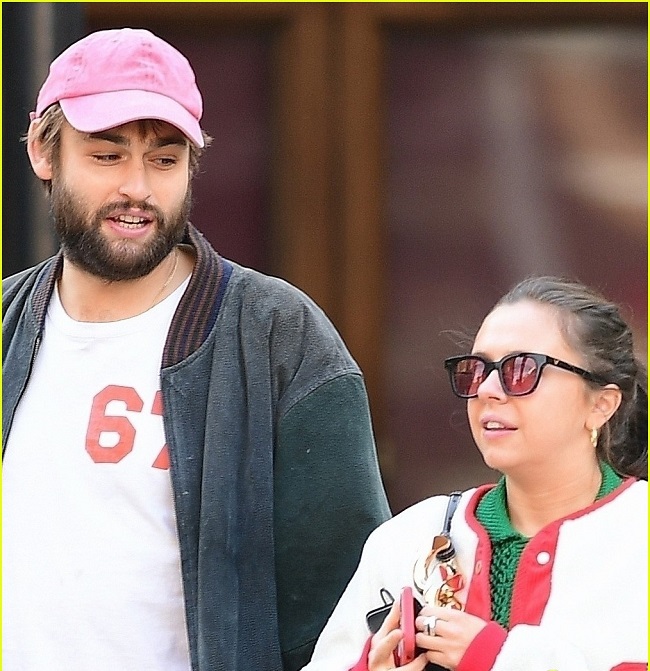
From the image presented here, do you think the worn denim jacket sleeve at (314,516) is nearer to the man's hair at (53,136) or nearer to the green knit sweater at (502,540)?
the green knit sweater at (502,540)

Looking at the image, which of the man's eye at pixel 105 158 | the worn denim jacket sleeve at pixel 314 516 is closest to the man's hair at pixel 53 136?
the man's eye at pixel 105 158

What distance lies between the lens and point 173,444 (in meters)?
2.71

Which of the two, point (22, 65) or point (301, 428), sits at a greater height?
point (22, 65)

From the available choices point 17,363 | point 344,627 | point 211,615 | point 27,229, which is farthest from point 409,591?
point 27,229

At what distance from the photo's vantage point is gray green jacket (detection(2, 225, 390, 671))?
2674mm

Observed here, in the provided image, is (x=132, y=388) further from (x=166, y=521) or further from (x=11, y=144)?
(x=11, y=144)

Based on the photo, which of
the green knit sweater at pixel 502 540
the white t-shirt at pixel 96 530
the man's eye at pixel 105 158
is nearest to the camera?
the green knit sweater at pixel 502 540

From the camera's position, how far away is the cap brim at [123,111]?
2.74 meters

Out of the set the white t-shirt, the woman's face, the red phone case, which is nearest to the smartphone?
the red phone case

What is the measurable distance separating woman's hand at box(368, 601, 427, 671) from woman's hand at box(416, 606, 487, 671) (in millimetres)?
24

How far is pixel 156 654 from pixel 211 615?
0.40 ft

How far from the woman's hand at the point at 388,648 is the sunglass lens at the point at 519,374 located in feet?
1.22

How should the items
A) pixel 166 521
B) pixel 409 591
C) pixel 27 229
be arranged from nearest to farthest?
pixel 409 591, pixel 166 521, pixel 27 229

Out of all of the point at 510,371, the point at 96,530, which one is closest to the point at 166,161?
the point at 96,530
